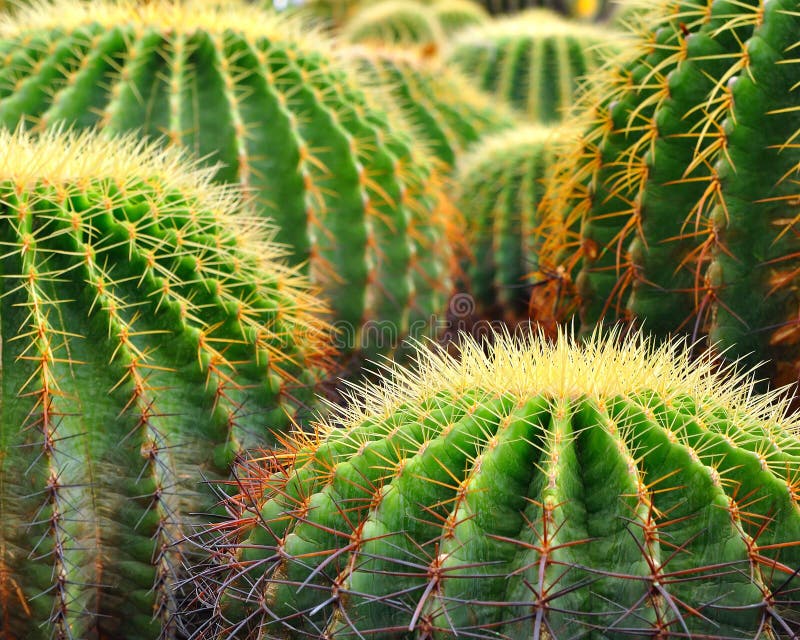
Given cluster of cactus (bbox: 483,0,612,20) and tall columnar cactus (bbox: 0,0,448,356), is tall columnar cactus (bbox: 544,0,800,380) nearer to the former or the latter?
tall columnar cactus (bbox: 0,0,448,356)

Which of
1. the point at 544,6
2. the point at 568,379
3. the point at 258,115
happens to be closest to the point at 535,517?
the point at 568,379

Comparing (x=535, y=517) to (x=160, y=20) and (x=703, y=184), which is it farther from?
(x=160, y=20)

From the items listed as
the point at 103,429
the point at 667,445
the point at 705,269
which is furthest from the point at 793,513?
the point at 103,429

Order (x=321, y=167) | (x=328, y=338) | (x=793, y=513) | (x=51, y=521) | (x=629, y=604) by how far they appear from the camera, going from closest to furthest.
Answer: (x=629, y=604) → (x=793, y=513) → (x=51, y=521) → (x=328, y=338) → (x=321, y=167)

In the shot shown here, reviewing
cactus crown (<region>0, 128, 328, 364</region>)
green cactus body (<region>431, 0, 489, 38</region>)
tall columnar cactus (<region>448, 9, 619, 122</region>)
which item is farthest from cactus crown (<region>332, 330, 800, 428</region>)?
green cactus body (<region>431, 0, 489, 38</region>)

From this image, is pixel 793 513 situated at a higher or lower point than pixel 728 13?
lower

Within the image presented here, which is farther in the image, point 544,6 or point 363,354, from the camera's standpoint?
point 544,6

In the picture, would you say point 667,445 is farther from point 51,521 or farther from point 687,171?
point 51,521
